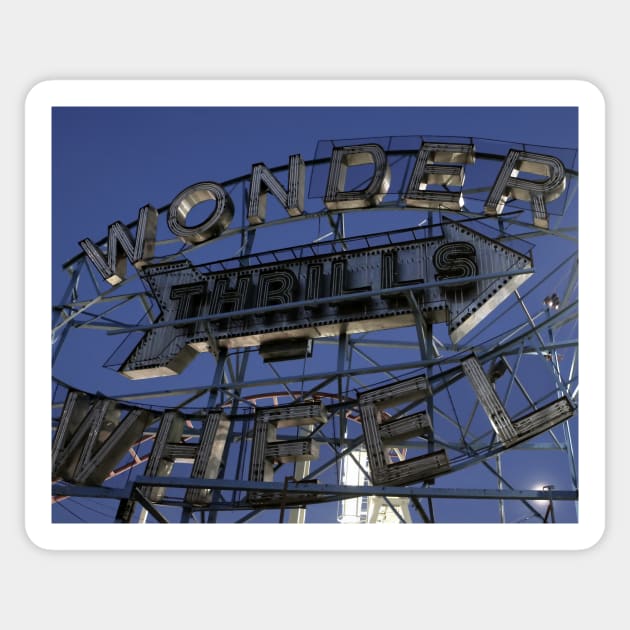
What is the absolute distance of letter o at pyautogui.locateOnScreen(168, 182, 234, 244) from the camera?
43.4 feet

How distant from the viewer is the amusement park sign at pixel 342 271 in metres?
11.6

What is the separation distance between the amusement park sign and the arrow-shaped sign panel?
2cm

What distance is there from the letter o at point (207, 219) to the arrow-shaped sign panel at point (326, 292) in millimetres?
628

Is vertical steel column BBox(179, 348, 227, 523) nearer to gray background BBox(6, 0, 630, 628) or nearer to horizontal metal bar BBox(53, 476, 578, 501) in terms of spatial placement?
horizontal metal bar BBox(53, 476, 578, 501)

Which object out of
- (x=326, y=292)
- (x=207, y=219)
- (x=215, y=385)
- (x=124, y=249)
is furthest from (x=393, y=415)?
(x=124, y=249)

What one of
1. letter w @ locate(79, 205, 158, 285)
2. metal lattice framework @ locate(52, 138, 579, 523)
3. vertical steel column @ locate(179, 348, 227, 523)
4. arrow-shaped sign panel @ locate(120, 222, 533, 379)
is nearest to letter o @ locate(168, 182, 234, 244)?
metal lattice framework @ locate(52, 138, 579, 523)

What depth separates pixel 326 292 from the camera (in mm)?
12430

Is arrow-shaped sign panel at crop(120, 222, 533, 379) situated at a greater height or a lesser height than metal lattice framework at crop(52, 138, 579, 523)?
greater

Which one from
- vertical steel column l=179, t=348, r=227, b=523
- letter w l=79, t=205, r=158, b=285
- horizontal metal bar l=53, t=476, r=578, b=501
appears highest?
letter w l=79, t=205, r=158, b=285
